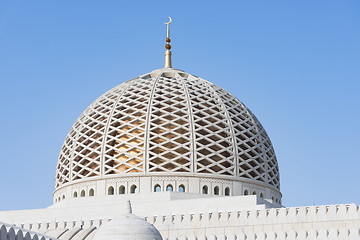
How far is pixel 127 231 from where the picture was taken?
2109 centimetres

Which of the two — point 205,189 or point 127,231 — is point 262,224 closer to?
point 205,189

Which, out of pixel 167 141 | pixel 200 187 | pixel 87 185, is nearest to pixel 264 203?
pixel 200 187

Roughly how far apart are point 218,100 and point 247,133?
5.91ft

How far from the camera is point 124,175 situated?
28.8m

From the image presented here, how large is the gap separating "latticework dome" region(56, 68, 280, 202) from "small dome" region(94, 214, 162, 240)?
23.7ft

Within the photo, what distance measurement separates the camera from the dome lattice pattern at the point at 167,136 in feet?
95.0

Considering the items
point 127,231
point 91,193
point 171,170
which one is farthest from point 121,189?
point 127,231

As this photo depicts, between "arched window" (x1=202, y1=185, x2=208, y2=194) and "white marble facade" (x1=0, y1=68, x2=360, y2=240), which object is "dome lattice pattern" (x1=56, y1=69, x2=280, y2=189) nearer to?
"white marble facade" (x1=0, y1=68, x2=360, y2=240)

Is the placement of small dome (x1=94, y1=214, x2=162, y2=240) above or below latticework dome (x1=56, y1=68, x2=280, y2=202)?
below

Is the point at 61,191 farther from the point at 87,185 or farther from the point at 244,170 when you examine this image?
the point at 244,170

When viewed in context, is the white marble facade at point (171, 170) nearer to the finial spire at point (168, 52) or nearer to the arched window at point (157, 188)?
the arched window at point (157, 188)

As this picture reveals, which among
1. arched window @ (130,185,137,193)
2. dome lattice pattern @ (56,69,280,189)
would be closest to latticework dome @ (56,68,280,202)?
dome lattice pattern @ (56,69,280,189)

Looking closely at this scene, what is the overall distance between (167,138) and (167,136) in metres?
0.12

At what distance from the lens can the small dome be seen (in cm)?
2102
